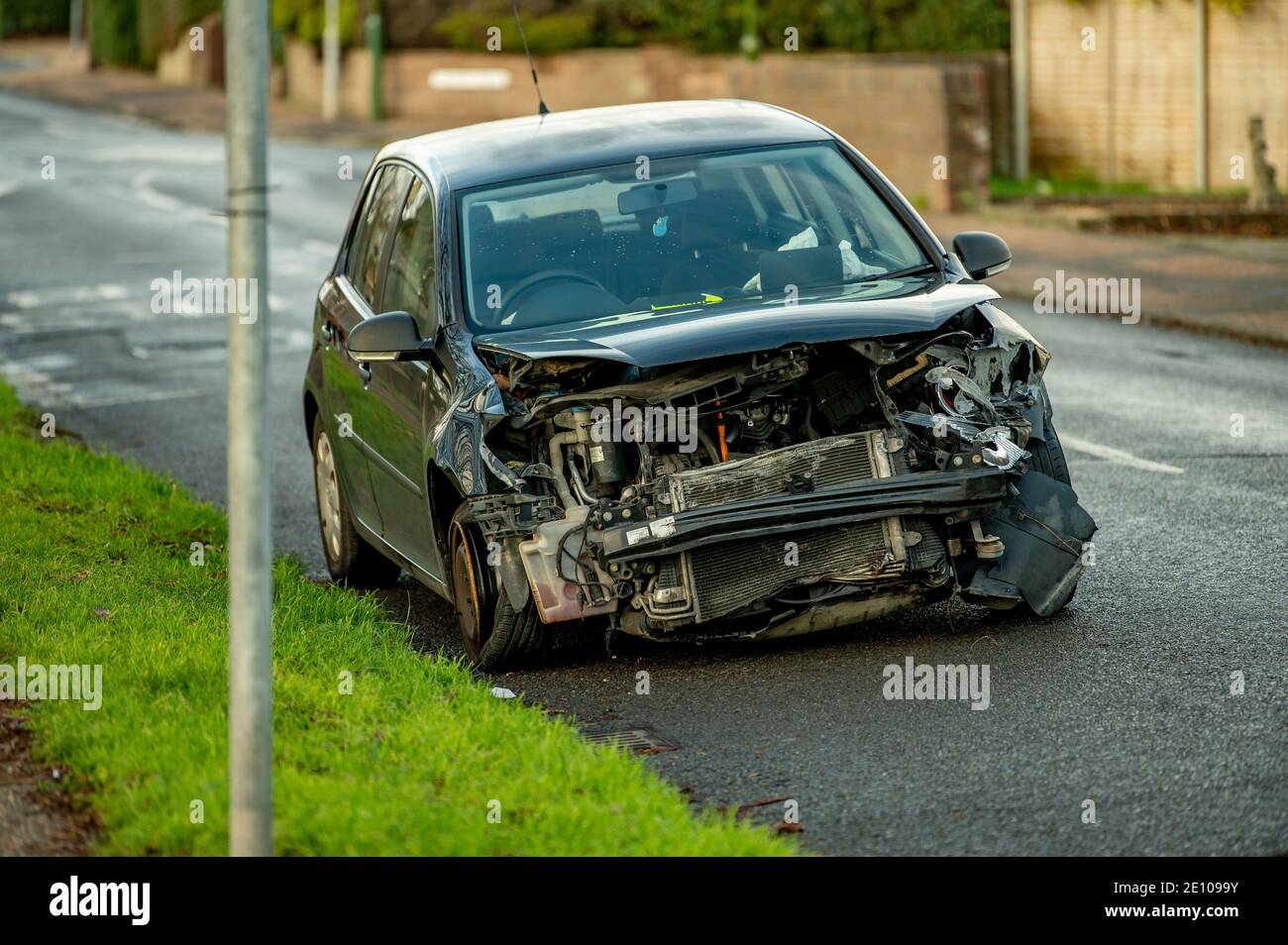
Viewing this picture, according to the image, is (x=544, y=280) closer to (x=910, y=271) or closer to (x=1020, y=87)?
(x=910, y=271)

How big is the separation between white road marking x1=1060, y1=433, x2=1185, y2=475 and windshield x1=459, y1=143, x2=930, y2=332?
2822 millimetres

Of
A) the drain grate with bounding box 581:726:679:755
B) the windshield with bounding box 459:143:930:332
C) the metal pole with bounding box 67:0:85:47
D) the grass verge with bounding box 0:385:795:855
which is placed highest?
the metal pole with bounding box 67:0:85:47

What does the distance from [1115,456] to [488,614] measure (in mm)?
4731

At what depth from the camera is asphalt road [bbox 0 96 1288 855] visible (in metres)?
5.67

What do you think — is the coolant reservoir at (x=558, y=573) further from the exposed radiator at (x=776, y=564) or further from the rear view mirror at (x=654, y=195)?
the rear view mirror at (x=654, y=195)

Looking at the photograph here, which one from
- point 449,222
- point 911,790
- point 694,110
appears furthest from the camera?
point 694,110

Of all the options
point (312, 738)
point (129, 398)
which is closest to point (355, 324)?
point (312, 738)

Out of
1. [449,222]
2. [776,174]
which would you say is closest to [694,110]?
[776,174]

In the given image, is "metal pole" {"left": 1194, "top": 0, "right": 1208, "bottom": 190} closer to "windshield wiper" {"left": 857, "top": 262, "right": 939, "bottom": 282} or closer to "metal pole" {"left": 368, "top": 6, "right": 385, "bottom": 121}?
"windshield wiper" {"left": 857, "top": 262, "right": 939, "bottom": 282}

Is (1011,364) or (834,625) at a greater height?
(1011,364)

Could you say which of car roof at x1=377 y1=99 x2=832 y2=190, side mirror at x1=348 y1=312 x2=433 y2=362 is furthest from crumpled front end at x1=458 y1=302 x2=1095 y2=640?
car roof at x1=377 y1=99 x2=832 y2=190

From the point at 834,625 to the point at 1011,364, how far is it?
1140mm

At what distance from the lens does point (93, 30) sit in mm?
65062
